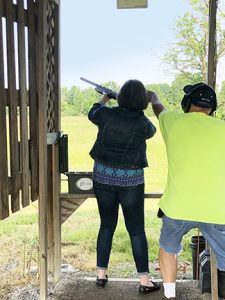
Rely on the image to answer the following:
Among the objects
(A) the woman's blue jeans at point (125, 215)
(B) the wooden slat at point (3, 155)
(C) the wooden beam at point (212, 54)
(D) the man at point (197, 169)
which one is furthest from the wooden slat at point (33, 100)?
(C) the wooden beam at point (212, 54)

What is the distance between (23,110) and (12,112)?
0.13 meters

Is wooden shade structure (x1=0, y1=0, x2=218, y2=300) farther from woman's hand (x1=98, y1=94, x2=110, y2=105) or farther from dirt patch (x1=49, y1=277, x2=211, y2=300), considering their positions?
woman's hand (x1=98, y1=94, x2=110, y2=105)

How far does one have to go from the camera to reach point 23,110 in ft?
8.46

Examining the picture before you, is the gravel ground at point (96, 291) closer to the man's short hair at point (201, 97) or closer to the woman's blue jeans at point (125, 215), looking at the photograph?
the woman's blue jeans at point (125, 215)

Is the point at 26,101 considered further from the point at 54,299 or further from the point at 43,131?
the point at 54,299

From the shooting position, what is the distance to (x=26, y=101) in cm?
262

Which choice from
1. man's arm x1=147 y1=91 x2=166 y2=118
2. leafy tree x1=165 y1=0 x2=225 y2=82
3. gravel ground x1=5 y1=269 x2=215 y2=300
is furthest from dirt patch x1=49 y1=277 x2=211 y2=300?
leafy tree x1=165 y1=0 x2=225 y2=82

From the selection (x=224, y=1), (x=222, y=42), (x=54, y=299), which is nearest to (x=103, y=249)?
(x=54, y=299)

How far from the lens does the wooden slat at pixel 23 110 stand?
248 cm

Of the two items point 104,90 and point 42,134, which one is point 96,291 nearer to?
point 42,134

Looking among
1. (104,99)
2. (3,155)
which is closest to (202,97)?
(104,99)

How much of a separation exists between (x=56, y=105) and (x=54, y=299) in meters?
1.40

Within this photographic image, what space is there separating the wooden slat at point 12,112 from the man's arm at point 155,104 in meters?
0.90

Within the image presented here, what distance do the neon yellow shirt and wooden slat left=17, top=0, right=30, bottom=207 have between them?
3.25 ft
